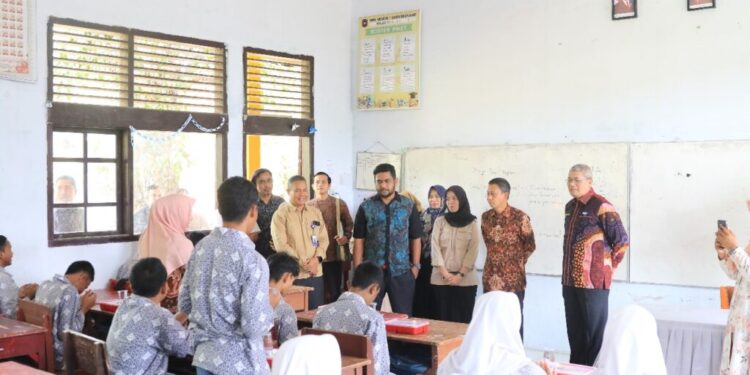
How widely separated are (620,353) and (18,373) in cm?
226

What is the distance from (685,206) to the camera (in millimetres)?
5699

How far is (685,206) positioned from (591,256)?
1307 millimetres

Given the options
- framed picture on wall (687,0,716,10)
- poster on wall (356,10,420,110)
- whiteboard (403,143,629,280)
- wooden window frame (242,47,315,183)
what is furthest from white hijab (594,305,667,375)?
poster on wall (356,10,420,110)

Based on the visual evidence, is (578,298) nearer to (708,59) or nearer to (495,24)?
(708,59)

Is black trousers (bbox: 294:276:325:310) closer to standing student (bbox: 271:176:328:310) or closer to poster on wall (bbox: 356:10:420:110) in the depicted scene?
standing student (bbox: 271:176:328:310)

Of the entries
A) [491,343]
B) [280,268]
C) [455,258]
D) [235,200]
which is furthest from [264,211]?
[491,343]

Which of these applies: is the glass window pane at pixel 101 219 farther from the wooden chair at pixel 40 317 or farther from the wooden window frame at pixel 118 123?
the wooden chair at pixel 40 317

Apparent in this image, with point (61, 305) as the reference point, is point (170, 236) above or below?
above

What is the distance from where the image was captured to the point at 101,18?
5.57 meters

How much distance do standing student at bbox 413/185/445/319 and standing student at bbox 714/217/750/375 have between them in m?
2.30

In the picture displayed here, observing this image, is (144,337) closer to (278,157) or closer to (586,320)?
(586,320)

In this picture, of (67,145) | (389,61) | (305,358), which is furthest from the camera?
(389,61)

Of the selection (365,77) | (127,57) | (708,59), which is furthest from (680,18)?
(127,57)

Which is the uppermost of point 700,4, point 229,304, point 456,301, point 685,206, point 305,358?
point 700,4
